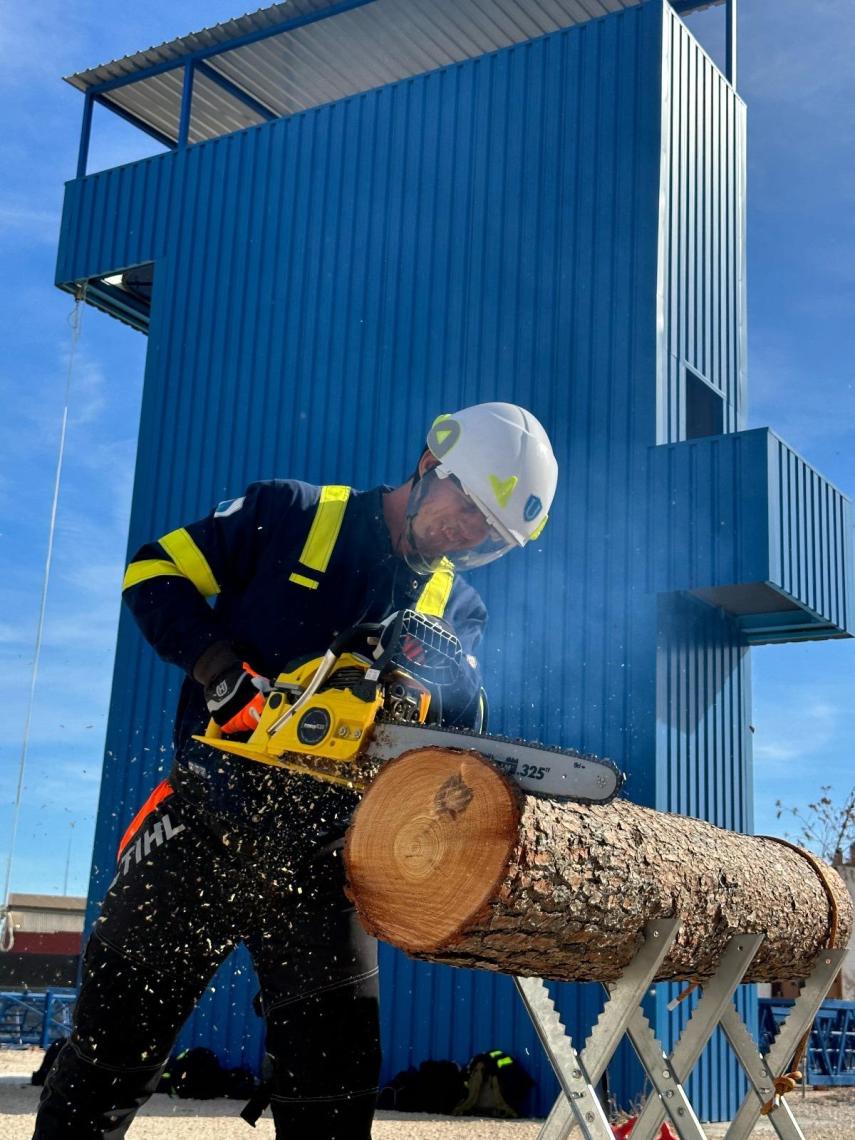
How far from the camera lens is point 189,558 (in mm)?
3494

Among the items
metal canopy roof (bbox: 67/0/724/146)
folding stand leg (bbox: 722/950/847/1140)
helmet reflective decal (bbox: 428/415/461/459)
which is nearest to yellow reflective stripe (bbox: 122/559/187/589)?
helmet reflective decal (bbox: 428/415/461/459)

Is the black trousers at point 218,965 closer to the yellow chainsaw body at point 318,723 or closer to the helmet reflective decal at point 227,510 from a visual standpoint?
the yellow chainsaw body at point 318,723

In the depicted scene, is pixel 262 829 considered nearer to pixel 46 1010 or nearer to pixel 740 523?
pixel 740 523

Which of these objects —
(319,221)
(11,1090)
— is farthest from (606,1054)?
(319,221)

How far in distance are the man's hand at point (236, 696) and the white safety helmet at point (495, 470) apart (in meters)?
0.62

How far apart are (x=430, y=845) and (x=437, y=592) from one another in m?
1.03

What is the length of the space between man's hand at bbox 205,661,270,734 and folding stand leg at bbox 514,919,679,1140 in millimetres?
970

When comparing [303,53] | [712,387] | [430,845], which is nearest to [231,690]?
[430,845]

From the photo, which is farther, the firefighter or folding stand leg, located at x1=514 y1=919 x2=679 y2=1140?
the firefighter

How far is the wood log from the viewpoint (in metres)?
2.79

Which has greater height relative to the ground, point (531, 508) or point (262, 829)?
point (531, 508)

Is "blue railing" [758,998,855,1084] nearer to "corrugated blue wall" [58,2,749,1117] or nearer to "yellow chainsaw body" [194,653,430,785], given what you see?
"corrugated blue wall" [58,2,749,1117]

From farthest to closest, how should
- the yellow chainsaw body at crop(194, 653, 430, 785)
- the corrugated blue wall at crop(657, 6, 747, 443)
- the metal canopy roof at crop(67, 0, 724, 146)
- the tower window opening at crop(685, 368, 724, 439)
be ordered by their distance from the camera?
the metal canopy roof at crop(67, 0, 724, 146), the tower window opening at crop(685, 368, 724, 439), the corrugated blue wall at crop(657, 6, 747, 443), the yellow chainsaw body at crop(194, 653, 430, 785)

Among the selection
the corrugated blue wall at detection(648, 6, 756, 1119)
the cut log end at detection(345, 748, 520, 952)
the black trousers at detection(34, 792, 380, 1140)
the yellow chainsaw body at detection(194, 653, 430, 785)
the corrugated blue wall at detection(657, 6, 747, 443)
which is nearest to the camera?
the cut log end at detection(345, 748, 520, 952)
